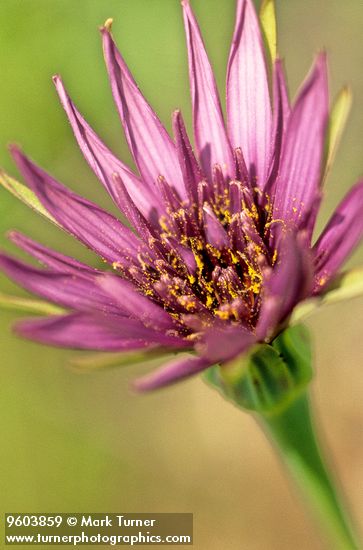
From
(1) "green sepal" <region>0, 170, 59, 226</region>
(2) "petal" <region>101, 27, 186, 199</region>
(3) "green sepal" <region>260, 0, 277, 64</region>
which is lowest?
(1) "green sepal" <region>0, 170, 59, 226</region>

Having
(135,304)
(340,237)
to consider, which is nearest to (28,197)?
(135,304)

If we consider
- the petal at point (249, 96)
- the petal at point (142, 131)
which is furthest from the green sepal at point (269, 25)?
the petal at point (142, 131)

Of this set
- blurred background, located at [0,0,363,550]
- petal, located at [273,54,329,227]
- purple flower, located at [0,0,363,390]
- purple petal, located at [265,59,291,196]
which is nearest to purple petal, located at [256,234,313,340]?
purple flower, located at [0,0,363,390]

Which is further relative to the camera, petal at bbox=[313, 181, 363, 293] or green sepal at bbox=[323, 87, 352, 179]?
green sepal at bbox=[323, 87, 352, 179]

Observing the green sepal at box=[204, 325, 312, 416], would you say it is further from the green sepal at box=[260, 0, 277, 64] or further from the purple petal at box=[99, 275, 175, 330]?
the green sepal at box=[260, 0, 277, 64]

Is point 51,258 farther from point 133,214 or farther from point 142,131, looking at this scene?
point 142,131

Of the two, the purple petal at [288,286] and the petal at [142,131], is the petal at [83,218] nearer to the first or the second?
the petal at [142,131]
